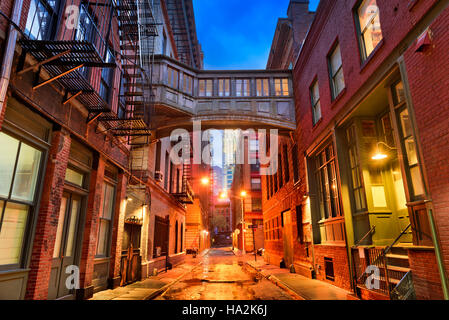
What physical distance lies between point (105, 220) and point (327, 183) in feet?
31.0

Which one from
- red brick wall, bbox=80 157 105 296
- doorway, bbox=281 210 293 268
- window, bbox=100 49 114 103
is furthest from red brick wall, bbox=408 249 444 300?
doorway, bbox=281 210 293 268

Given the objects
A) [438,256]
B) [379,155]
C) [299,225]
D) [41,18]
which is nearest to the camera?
[438,256]

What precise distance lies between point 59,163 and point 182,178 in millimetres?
17394

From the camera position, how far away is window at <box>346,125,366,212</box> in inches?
387

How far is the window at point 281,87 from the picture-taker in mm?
17328

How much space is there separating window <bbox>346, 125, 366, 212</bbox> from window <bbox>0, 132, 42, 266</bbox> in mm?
9813

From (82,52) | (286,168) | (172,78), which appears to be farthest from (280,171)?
(82,52)

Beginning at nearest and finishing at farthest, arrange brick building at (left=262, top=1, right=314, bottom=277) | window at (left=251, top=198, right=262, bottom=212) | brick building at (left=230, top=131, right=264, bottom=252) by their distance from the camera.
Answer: brick building at (left=262, top=1, right=314, bottom=277) → brick building at (left=230, top=131, right=264, bottom=252) → window at (left=251, top=198, right=262, bottom=212)

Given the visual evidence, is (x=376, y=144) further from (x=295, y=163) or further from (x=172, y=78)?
(x=172, y=78)

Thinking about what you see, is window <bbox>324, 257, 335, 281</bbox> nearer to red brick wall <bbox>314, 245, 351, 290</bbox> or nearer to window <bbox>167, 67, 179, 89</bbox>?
red brick wall <bbox>314, 245, 351, 290</bbox>

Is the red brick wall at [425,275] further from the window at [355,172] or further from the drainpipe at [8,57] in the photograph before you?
the drainpipe at [8,57]

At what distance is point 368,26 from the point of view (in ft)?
29.6

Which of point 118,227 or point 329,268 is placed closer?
point 118,227
